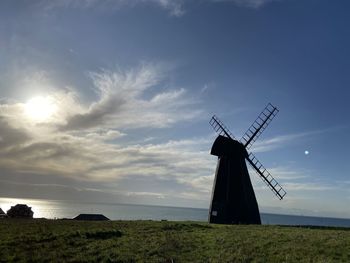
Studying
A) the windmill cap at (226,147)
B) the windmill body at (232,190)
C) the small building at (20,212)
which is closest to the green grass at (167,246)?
the windmill body at (232,190)

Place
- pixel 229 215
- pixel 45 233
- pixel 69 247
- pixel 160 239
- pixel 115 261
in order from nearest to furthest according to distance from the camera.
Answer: pixel 115 261
pixel 69 247
pixel 160 239
pixel 45 233
pixel 229 215

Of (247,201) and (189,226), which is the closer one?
(189,226)

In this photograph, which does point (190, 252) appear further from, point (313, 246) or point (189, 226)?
point (189, 226)

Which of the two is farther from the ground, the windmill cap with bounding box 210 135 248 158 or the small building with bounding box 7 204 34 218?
the windmill cap with bounding box 210 135 248 158

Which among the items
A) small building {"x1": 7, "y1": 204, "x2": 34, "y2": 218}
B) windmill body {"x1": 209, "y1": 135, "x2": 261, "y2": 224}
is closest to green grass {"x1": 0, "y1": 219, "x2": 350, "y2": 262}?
windmill body {"x1": 209, "y1": 135, "x2": 261, "y2": 224}

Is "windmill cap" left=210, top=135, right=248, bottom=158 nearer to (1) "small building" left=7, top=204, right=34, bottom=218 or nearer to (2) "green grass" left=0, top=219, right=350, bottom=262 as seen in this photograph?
(2) "green grass" left=0, top=219, right=350, bottom=262

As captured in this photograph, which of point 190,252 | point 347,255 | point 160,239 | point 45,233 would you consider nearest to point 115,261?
point 190,252

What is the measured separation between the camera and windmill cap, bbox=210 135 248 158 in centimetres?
4844

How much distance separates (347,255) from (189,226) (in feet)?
56.0

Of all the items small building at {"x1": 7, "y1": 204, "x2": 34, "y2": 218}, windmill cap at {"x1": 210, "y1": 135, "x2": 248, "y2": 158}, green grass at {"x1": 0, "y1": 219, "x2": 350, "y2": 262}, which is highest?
windmill cap at {"x1": 210, "y1": 135, "x2": 248, "y2": 158}

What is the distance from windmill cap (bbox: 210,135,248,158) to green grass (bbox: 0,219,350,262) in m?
16.2

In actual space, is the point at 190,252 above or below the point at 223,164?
below

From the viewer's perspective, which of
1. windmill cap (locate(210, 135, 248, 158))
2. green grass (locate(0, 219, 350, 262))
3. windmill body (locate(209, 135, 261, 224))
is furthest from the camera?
windmill cap (locate(210, 135, 248, 158))

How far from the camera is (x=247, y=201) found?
4669 centimetres
